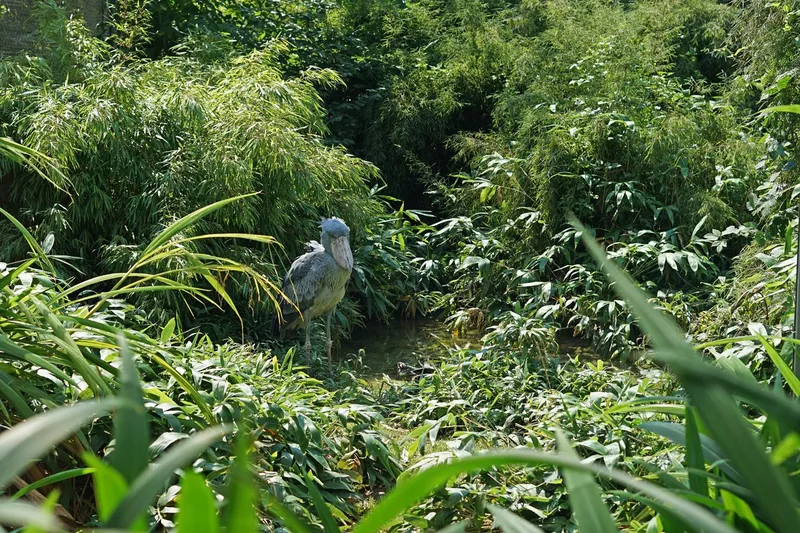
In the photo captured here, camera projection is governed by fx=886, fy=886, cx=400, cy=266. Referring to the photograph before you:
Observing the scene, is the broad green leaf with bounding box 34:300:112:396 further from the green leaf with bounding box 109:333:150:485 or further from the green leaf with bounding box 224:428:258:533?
the green leaf with bounding box 224:428:258:533

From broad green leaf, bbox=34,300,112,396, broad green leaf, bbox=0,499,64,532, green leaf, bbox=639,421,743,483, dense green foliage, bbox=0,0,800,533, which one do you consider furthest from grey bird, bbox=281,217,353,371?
broad green leaf, bbox=0,499,64,532

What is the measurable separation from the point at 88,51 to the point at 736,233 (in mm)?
4716

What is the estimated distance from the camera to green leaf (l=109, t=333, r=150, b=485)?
80 centimetres

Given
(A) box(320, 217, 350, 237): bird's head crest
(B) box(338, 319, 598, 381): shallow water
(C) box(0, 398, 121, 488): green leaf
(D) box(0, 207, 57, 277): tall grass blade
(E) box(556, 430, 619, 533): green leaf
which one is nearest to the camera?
(C) box(0, 398, 121, 488): green leaf

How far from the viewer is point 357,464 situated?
3486 mm

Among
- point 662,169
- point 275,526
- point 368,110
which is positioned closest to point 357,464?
point 275,526

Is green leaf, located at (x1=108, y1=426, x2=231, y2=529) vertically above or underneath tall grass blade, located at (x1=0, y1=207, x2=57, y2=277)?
above

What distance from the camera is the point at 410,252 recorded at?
7.23 m

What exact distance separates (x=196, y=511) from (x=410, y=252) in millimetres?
6528

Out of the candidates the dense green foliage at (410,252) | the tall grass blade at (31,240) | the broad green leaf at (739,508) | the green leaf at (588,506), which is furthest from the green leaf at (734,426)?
the tall grass blade at (31,240)

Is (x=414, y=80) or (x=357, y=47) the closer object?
(x=414, y=80)

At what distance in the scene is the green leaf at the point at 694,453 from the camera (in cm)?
132

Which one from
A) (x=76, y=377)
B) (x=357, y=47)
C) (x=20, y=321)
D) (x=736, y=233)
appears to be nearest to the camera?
(x=20, y=321)

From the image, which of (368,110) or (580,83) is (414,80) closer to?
(368,110)
